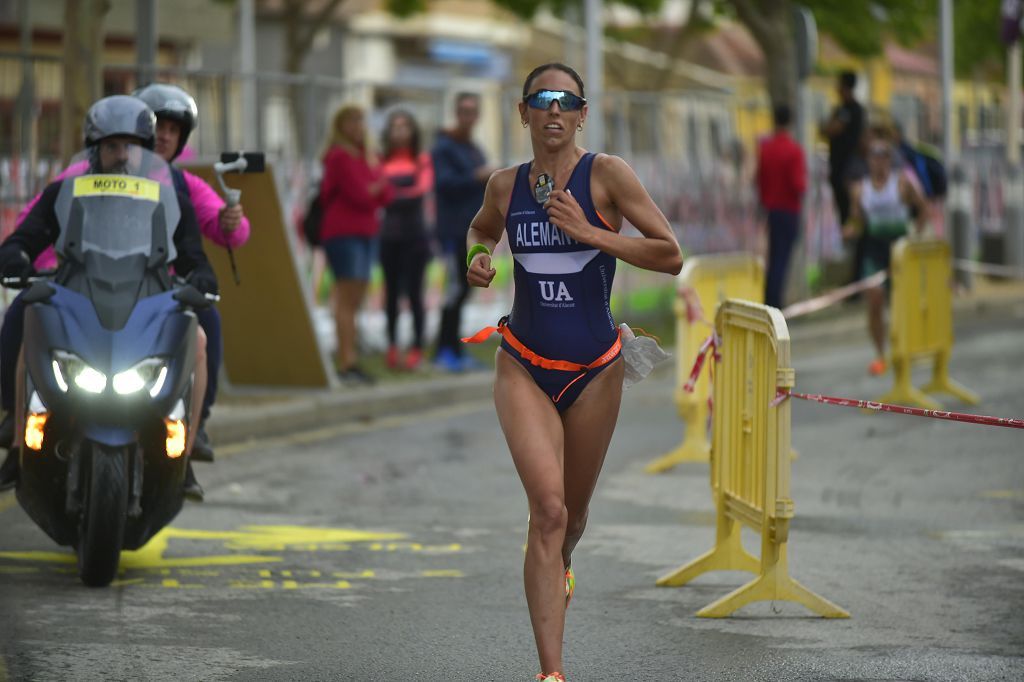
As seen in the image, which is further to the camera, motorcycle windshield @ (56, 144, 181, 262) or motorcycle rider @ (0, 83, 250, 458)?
motorcycle rider @ (0, 83, 250, 458)

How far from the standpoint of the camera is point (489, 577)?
7879 millimetres

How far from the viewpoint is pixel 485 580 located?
782 centimetres

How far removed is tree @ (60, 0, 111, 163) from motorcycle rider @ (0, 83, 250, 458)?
3628mm

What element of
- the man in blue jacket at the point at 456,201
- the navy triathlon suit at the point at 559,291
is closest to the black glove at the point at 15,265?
the navy triathlon suit at the point at 559,291

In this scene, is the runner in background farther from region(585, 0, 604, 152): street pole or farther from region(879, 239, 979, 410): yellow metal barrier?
region(585, 0, 604, 152): street pole

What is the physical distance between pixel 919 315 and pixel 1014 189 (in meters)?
A: 13.3

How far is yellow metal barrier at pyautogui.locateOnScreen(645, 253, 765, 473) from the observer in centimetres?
1084

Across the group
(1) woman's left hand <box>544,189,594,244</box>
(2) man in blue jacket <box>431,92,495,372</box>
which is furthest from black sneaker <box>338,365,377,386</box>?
(1) woman's left hand <box>544,189,594,244</box>

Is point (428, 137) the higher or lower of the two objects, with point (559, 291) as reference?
higher

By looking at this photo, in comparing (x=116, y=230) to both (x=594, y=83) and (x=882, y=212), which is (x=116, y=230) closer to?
(x=882, y=212)

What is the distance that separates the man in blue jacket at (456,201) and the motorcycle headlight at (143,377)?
744cm

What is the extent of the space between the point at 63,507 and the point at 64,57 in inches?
220

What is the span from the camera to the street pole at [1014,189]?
25.8 m

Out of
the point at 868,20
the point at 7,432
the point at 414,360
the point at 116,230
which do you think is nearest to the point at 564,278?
the point at 116,230
